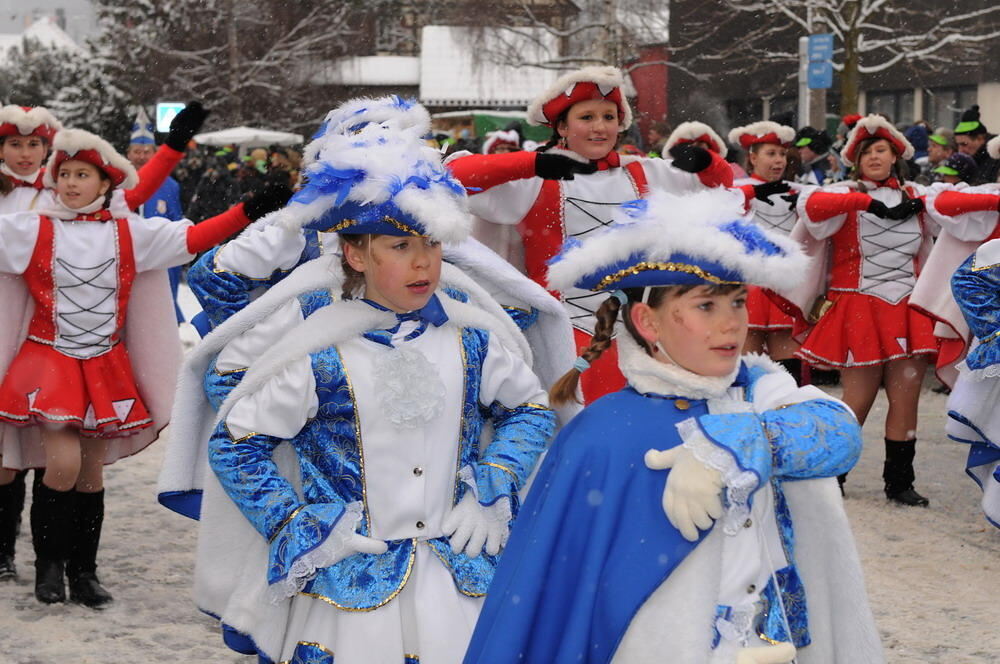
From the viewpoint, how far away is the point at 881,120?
800cm

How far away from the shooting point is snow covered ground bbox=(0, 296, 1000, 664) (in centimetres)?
556

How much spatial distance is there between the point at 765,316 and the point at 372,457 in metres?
7.31

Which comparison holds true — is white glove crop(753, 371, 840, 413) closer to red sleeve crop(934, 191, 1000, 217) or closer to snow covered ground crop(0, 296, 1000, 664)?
snow covered ground crop(0, 296, 1000, 664)

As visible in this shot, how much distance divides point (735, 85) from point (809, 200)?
1041 inches

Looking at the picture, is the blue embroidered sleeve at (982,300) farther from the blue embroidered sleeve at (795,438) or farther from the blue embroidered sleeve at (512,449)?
the blue embroidered sleeve at (795,438)

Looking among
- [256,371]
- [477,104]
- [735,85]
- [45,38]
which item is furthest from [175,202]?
[45,38]

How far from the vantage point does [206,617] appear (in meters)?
5.96

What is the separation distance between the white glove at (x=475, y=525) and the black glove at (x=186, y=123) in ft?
9.42

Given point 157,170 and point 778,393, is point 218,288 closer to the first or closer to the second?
point 778,393

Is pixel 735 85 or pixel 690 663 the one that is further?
pixel 735 85

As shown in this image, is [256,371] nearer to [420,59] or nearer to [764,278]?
[764,278]

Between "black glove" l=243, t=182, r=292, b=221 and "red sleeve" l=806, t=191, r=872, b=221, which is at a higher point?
"black glove" l=243, t=182, r=292, b=221

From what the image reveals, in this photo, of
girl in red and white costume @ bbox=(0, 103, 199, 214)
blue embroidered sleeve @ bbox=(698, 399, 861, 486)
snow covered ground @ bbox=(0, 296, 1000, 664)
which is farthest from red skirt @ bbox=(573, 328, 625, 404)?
girl in red and white costume @ bbox=(0, 103, 199, 214)

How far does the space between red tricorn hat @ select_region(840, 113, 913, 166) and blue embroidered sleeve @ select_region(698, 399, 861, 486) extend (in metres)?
5.48
